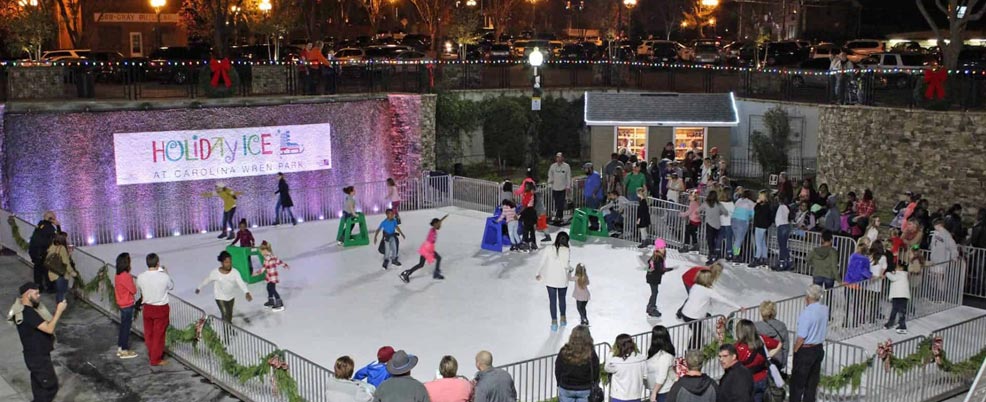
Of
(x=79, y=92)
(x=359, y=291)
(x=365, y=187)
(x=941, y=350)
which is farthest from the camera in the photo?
(x=365, y=187)

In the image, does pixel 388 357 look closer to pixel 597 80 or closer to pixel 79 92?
pixel 79 92

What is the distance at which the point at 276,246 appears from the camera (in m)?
21.9

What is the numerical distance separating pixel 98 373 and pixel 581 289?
649 cm

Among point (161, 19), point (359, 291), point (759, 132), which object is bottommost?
point (359, 291)

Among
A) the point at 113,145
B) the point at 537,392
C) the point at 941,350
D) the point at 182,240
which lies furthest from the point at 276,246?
the point at 941,350

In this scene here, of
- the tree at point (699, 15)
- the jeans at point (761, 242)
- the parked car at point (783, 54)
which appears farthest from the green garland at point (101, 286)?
the tree at point (699, 15)

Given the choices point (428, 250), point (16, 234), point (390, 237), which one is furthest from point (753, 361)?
point (16, 234)

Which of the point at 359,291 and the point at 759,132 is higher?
the point at 759,132

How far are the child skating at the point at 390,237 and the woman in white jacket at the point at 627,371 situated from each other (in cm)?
889

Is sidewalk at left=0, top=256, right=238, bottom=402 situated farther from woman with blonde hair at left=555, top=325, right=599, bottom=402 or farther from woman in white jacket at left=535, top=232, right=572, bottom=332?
woman with blonde hair at left=555, top=325, right=599, bottom=402

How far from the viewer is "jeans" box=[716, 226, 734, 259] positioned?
65.1 ft

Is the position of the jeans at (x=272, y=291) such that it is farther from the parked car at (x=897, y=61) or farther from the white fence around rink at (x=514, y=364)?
the parked car at (x=897, y=61)

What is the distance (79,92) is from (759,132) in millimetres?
17781

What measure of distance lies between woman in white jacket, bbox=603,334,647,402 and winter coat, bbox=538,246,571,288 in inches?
180
